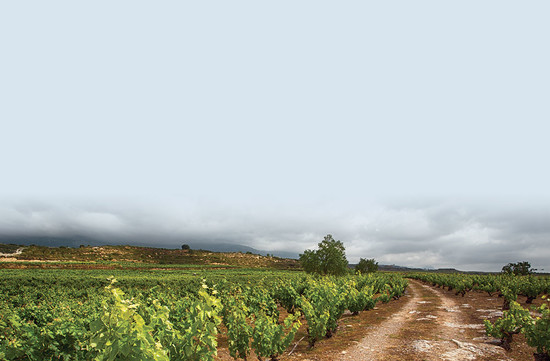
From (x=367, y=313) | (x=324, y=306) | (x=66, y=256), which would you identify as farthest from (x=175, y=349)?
(x=66, y=256)

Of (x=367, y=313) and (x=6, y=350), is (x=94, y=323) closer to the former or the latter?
(x=6, y=350)

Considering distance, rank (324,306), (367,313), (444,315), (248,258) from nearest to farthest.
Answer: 1. (324,306)
2. (444,315)
3. (367,313)
4. (248,258)

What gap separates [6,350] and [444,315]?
2276cm

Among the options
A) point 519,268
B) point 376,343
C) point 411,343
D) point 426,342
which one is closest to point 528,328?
point 426,342

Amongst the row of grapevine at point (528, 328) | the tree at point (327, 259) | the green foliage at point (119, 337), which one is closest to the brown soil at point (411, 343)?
the row of grapevine at point (528, 328)

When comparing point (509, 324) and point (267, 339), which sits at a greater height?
point (509, 324)

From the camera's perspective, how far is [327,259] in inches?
2672

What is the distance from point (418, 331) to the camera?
15211 mm

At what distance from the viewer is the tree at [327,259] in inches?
2638

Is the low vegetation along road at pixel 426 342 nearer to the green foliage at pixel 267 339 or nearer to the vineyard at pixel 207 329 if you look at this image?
the vineyard at pixel 207 329

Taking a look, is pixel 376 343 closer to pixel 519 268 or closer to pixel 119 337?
pixel 119 337

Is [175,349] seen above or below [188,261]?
above

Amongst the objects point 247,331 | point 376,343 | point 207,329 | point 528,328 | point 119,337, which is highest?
point 119,337

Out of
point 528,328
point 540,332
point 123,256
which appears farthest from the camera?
point 123,256
